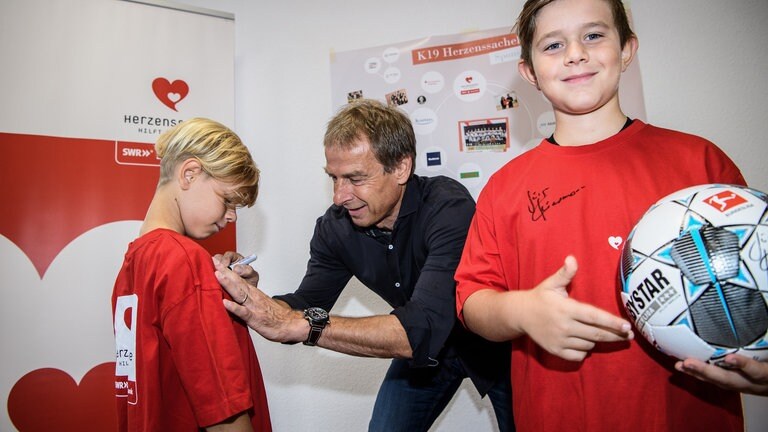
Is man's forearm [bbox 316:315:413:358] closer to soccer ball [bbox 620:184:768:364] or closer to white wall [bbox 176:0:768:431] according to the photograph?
soccer ball [bbox 620:184:768:364]

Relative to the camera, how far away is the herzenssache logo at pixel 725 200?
83cm

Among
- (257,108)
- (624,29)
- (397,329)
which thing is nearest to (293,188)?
(257,108)

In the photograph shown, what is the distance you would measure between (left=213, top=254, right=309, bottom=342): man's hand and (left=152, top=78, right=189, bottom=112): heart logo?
123cm

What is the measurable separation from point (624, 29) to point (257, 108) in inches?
80.9

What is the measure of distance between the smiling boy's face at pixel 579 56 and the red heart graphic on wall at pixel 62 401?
2.16 m

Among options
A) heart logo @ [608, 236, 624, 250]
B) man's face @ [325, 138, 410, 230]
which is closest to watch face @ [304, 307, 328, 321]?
man's face @ [325, 138, 410, 230]

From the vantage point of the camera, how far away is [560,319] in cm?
82

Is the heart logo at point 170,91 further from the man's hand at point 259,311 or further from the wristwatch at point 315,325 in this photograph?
the wristwatch at point 315,325

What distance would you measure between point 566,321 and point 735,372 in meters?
0.30

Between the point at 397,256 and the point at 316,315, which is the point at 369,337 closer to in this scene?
the point at 316,315

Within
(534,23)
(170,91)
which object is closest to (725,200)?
(534,23)

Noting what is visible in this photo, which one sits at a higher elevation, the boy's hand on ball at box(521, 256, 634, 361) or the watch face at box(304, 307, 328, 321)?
the boy's hand on ball at box(521, 256, 634, 361)

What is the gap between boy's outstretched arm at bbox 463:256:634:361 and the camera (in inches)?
31.0

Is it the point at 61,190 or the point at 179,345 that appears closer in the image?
the point at 179,345
